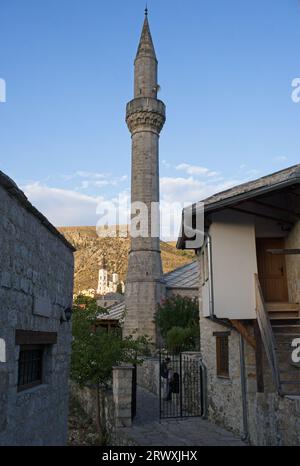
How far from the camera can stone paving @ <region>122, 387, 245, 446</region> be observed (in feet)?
30.0

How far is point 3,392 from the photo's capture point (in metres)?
4.38

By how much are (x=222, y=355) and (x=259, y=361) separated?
7.74 ft

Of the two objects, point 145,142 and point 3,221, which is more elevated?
point 145,142

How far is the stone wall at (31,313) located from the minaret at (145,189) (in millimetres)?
18548

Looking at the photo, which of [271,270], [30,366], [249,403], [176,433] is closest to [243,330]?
[249,403]

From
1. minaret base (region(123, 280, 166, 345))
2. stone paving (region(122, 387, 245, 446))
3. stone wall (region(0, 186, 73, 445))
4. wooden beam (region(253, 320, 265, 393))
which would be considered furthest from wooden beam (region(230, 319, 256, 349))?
minaret base (region(123, 280, 166, 345))

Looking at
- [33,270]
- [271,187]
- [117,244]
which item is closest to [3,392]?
[33,270]

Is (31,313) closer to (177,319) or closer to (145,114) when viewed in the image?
(177,319)

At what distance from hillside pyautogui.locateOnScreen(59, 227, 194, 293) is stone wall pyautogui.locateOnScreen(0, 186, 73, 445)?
99671 millimetres

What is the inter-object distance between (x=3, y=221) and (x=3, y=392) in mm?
1892

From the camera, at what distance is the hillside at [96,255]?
4577 inches

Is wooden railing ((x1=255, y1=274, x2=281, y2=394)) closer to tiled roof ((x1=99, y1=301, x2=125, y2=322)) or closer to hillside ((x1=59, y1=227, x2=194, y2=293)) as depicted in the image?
tiled roof ((x1=99, y1=301, x2=125, y2=322))

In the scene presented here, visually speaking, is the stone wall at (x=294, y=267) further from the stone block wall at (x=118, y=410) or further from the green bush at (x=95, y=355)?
the green bush at (x=95, y=355)
